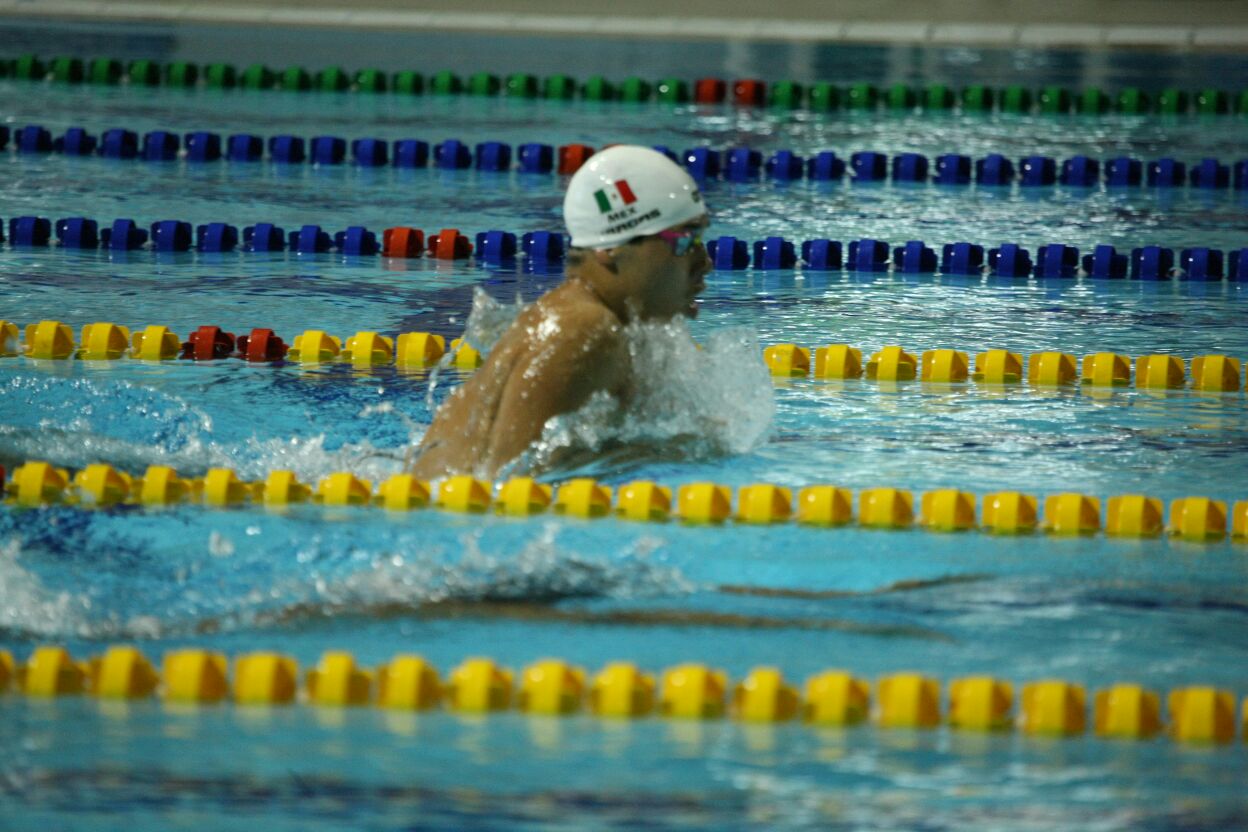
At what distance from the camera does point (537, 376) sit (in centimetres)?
389

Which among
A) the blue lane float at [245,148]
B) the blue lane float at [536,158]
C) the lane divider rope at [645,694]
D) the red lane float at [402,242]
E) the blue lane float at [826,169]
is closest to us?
the lane divider rope at [645,694]

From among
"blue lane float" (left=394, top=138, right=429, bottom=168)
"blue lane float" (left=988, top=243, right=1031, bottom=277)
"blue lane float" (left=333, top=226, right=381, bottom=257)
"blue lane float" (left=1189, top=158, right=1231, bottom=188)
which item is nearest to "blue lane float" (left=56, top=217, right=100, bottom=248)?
"blue lane float" (left=333, top=226, right=381, bottom=257)

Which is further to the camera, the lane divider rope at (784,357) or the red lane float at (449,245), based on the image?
the red lane float at (449,245)

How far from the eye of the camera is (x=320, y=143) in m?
8.92

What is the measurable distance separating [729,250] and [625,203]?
2843 mm

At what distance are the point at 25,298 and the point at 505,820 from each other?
4.17m

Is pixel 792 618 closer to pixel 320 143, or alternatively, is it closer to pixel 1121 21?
pixel 320 143

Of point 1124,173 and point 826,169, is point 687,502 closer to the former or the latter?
point 826,169

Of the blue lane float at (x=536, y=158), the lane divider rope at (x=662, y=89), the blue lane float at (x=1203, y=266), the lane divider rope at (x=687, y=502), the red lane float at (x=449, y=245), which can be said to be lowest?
the lane divider rope at (x=687, y=502)

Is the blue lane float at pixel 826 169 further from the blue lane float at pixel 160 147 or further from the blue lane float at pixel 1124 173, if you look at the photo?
the blue lane float at pixel 160 147

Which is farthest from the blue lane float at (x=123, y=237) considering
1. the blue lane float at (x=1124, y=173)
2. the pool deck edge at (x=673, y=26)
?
the pool deck edge at (x=673, y=26)

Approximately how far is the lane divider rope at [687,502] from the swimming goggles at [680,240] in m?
0.53

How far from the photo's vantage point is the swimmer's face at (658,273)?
419 centimetres

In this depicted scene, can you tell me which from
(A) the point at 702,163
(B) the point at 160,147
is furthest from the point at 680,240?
(B) the point at 160,147
